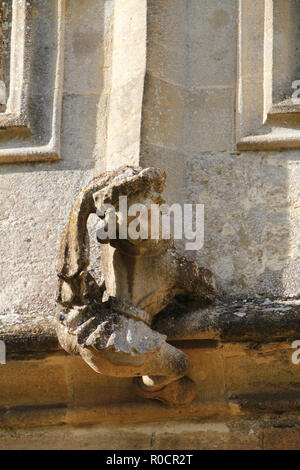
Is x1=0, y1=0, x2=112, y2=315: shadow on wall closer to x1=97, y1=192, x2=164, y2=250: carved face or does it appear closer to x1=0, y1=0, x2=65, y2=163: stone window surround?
x1=0, y1=0, x2=65, y2=163: stone window surround

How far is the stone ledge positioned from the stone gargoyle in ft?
0.19

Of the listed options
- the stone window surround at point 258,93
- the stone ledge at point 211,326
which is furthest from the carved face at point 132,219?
the stone window surround at point 258,93

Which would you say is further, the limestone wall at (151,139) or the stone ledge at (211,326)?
the limestone wall at (151,139)

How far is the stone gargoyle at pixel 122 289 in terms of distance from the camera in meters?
4.09

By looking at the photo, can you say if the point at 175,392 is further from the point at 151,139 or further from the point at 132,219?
the point at 151,139

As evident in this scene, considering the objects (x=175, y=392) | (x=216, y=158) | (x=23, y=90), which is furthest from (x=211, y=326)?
(x=23, y=90)

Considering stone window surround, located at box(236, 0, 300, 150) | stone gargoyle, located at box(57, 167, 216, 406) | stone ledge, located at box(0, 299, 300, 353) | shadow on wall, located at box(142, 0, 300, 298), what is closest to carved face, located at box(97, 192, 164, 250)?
stone gargoyle, located at box(57, 167, 216, 406)

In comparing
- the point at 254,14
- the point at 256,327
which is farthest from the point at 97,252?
the point at 254,14

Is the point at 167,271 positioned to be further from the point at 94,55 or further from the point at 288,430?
the point at 94,55

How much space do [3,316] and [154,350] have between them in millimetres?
672

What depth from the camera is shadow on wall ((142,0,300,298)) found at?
14.9ft

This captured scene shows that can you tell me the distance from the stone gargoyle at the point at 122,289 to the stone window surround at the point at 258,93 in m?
0.63

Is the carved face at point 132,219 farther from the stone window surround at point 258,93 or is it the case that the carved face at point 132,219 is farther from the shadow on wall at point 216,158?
the stone window surround at point 258,93

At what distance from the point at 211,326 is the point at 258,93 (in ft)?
3.23
